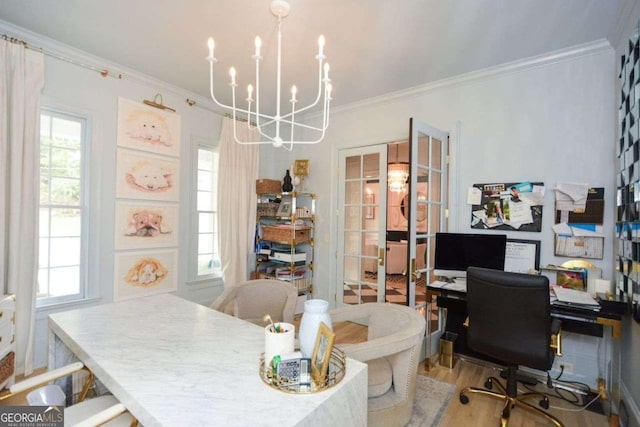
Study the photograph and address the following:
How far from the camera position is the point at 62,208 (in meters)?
2.73

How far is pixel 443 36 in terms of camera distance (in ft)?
7.77

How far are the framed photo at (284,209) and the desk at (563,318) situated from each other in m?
2.04

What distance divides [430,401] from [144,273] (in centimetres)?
291

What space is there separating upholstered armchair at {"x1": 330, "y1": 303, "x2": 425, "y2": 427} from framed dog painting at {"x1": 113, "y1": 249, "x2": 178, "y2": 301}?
2.54 metres

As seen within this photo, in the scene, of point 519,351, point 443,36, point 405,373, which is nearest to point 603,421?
point 519,351

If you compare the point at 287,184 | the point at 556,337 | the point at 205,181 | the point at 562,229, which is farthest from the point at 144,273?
the point at 562,229

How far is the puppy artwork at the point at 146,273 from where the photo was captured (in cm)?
309

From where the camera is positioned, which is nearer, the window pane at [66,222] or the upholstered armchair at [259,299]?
the upholstered armchair at [259,299]

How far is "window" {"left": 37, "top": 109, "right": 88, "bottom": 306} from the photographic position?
2.65m

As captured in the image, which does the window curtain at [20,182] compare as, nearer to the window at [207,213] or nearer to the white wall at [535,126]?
the window at [207,213]

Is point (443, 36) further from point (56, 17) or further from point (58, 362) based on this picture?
point (58, 362)

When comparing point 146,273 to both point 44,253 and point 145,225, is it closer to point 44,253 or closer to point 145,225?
point 145,225

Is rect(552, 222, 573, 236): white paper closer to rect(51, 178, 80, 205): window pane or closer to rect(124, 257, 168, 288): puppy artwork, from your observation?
rect(124, 257, 168, 288): puppy artwork

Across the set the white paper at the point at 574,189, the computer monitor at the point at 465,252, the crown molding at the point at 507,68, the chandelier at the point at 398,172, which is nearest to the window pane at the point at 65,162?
the crown molding at the point at 507,68
